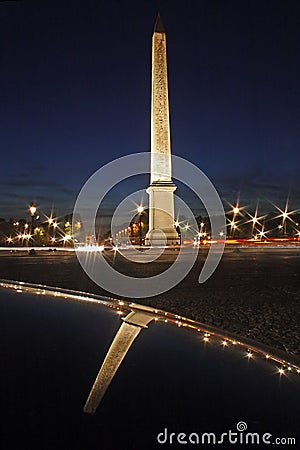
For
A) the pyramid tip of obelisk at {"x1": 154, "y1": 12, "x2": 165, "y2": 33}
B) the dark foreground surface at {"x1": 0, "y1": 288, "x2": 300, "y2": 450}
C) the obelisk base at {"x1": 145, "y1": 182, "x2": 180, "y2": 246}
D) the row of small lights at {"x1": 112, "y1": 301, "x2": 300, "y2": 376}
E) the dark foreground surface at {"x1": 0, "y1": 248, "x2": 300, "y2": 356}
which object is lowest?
the dark foreground surface at {"x1": 0, "y1": 288, "x2": 300, "y2": 450}

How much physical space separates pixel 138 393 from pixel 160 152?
87.0ft

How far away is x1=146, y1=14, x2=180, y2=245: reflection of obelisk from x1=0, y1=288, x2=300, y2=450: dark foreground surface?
25.2m

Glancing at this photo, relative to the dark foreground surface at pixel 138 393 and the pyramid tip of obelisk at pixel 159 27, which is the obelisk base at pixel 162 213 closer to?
the pyramid tip of obelisk at pixel 159 27

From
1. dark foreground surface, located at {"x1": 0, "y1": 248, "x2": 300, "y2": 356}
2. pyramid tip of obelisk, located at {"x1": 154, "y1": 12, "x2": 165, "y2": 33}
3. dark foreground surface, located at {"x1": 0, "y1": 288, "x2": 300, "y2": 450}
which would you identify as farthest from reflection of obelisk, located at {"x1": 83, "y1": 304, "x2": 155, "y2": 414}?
pyramid tip of obelisk, located at {"x1": 154, "y1": 12, "x2": 165, "y2": 33}

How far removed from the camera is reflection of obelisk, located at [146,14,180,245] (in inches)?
1091

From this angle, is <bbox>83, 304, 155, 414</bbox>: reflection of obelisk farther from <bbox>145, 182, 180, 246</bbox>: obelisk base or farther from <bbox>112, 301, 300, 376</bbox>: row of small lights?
<bbox>145, 182, 180, 246</bbox>: obelisk base

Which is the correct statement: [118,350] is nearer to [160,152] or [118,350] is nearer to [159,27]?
[160,152]

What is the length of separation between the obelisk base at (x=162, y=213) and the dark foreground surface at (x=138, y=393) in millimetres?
25303

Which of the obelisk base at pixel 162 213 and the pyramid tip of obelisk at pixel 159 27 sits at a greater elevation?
the pyramid tip of obelisk at pixel 159 27

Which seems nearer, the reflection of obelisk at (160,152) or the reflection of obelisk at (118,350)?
the reflection of obelisk at (118,350)

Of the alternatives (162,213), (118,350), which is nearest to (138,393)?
(118,350)

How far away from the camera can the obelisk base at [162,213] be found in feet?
93.9

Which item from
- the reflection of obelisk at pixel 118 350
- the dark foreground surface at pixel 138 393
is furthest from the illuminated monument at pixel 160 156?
the dark foreground surface at pixel 138 393

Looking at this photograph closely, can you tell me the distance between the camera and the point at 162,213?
29.0 m
